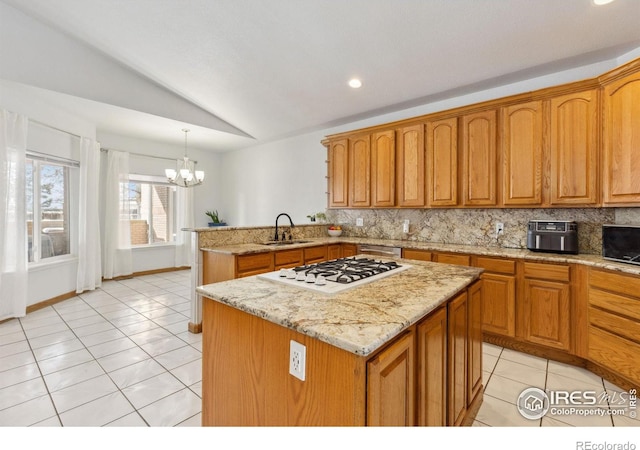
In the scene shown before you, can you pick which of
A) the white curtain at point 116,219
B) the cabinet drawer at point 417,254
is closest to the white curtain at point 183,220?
the white curtain at point 116,219

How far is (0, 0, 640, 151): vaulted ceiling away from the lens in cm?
243

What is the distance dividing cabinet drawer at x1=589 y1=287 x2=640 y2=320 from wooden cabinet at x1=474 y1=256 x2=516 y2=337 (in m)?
0.56

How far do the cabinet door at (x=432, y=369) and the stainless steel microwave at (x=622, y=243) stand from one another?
1.93 meters

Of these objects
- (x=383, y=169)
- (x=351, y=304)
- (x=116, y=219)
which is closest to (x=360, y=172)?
(x=383, y=169)

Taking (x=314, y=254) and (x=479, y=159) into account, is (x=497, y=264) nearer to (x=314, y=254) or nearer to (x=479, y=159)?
(x=479, y=159)

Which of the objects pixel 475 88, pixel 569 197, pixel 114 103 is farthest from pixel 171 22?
pixel 569 197

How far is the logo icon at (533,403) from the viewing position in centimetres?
197

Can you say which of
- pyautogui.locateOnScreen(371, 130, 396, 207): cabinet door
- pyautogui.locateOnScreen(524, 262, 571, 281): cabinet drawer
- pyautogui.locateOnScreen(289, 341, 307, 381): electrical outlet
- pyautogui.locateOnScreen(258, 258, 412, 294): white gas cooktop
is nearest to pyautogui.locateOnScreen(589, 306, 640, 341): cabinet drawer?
pyautogui.locateOnScreen(524, 262, 571, 281): cabinet drawer

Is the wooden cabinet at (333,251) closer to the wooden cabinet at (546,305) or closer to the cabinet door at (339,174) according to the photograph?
the cabinet door at (339,174)

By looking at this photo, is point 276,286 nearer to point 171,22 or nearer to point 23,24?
point 171,22

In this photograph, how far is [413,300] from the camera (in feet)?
4.19

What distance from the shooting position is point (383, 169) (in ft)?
13.2

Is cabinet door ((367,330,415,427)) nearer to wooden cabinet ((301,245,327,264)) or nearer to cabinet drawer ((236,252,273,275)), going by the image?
cabinet drawer ((236,252,273,275))

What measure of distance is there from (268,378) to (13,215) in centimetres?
420
